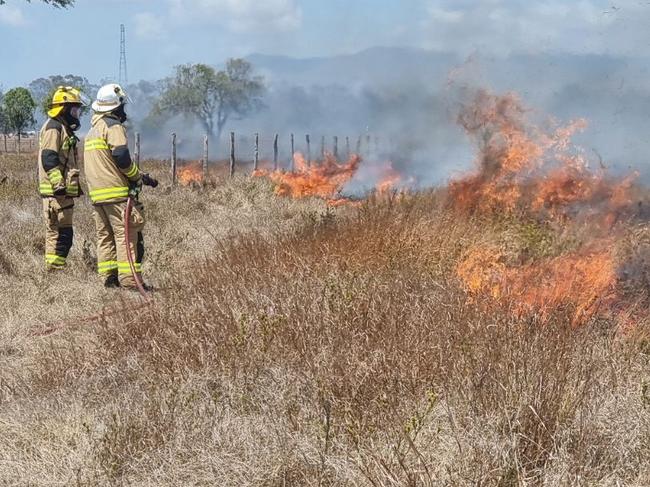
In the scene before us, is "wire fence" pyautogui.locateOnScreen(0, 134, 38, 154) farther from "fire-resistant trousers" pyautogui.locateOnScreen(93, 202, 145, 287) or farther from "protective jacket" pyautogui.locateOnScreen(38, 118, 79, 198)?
"fire-resistant trousers" pyautogui.locateOnScreen(93, 202, 145, 287)

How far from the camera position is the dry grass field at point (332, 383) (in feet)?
8.52

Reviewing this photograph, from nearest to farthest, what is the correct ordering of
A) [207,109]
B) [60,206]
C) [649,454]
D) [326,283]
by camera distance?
[649,454], [326,283], [60,206], [207,109]

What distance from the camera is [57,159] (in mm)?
6906

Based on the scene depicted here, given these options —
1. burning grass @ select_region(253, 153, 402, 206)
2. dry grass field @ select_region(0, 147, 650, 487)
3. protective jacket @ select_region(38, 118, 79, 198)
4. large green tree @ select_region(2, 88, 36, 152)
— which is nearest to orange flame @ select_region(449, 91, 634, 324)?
dry grass field @ select_region(0, 147, 650, 487)

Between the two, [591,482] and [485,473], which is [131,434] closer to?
[485,473]

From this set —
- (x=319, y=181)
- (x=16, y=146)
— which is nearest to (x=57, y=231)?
(x=319, y=181)

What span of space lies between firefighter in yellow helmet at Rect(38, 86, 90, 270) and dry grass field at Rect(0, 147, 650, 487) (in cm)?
158

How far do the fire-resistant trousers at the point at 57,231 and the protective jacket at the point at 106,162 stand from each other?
0.70 metres

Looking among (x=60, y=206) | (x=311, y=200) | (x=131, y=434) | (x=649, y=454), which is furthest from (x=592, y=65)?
(x=131, y=434)

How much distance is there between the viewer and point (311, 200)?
1256cm

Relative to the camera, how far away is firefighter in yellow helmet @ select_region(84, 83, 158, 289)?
6.36 metres

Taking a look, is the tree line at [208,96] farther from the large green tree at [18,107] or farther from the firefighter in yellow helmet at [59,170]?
the firefighter in yellow helmet at [59,170]

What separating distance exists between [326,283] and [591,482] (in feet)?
7.33

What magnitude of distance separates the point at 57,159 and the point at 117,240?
3.90ft
